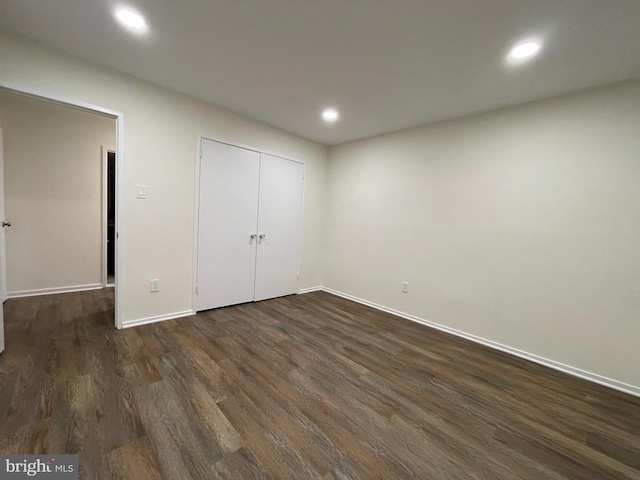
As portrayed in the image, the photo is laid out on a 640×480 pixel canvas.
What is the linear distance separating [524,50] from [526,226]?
148 centimetres

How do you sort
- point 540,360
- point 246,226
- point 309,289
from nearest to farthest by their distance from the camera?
point 540,360 < point 246,226 < point 309,289

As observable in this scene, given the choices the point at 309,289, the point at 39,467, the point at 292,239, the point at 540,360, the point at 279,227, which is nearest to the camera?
the point at 39,467

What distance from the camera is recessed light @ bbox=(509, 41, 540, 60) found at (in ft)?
5.42

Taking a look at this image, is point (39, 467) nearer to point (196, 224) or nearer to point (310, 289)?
point (196, 224)

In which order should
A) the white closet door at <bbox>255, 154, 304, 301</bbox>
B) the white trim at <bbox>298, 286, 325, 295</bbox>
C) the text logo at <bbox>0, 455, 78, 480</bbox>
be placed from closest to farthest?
the text logo at <bbox>0, 455, 78, 480</bbox> < the white closet door at <bbox>255, 154, 304, 301</bbox> < the white trim at <bbox>298, 286, 325, 295</bbox>

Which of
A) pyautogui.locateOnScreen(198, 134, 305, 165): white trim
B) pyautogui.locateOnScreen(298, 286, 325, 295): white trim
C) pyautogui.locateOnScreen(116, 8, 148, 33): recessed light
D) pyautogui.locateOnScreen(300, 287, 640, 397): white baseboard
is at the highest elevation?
pyautogui.locateOnScreen(116, 8, 148, 33): recessed light

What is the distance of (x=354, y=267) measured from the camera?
3.93 metres

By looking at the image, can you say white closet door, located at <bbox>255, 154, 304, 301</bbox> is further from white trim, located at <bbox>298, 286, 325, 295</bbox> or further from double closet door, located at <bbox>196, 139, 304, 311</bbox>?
white trim, located at <bbox>298, 286, 325, 295</bbox>

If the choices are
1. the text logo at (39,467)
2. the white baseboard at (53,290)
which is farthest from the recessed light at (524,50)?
the white baseboard at (53,290)

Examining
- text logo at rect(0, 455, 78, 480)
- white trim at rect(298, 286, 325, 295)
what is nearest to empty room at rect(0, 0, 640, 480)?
text logo at rect(0, 455, 78, 480)

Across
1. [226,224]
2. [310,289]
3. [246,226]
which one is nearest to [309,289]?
[310,289]

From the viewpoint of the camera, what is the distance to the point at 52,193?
3346 mm

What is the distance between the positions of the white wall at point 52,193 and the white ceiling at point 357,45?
187 cm

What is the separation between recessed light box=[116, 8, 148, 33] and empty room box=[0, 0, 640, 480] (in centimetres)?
2
